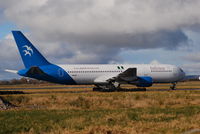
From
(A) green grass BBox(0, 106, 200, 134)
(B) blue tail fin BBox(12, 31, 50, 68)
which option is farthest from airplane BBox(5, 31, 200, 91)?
(A) green grass BBox(0, 106, 200, 134)

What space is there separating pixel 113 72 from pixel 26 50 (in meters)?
14.8

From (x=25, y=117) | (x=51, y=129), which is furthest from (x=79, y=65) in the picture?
(x=51, y=129)

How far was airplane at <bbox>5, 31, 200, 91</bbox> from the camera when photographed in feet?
153

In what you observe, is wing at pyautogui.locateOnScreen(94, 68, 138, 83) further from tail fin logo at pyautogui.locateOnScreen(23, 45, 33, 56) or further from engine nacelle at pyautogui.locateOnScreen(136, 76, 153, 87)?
tail fin logo at pyautogui.locateOnScreen(23, 45, 33, 56)

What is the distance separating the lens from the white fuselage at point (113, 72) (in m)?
49.7

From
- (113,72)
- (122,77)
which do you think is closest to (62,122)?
(122,77)

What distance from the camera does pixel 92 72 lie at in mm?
50594

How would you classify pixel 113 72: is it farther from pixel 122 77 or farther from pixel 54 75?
pixel 54 75

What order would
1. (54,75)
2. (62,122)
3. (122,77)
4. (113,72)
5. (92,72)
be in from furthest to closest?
(113,72) → (92,72) → (122,77) → (54,75) → (62,122)

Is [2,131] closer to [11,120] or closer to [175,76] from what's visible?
[11,120]

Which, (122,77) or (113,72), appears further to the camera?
(113,72)

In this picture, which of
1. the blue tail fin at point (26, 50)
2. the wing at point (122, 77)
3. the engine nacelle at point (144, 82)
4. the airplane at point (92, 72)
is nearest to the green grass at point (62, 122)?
the airplane at point (92, 72)

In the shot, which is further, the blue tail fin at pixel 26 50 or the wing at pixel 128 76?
the wing at pixel 128 76

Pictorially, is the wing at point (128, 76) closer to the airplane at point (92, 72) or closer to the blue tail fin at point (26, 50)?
the airplane at point (92, 72)
